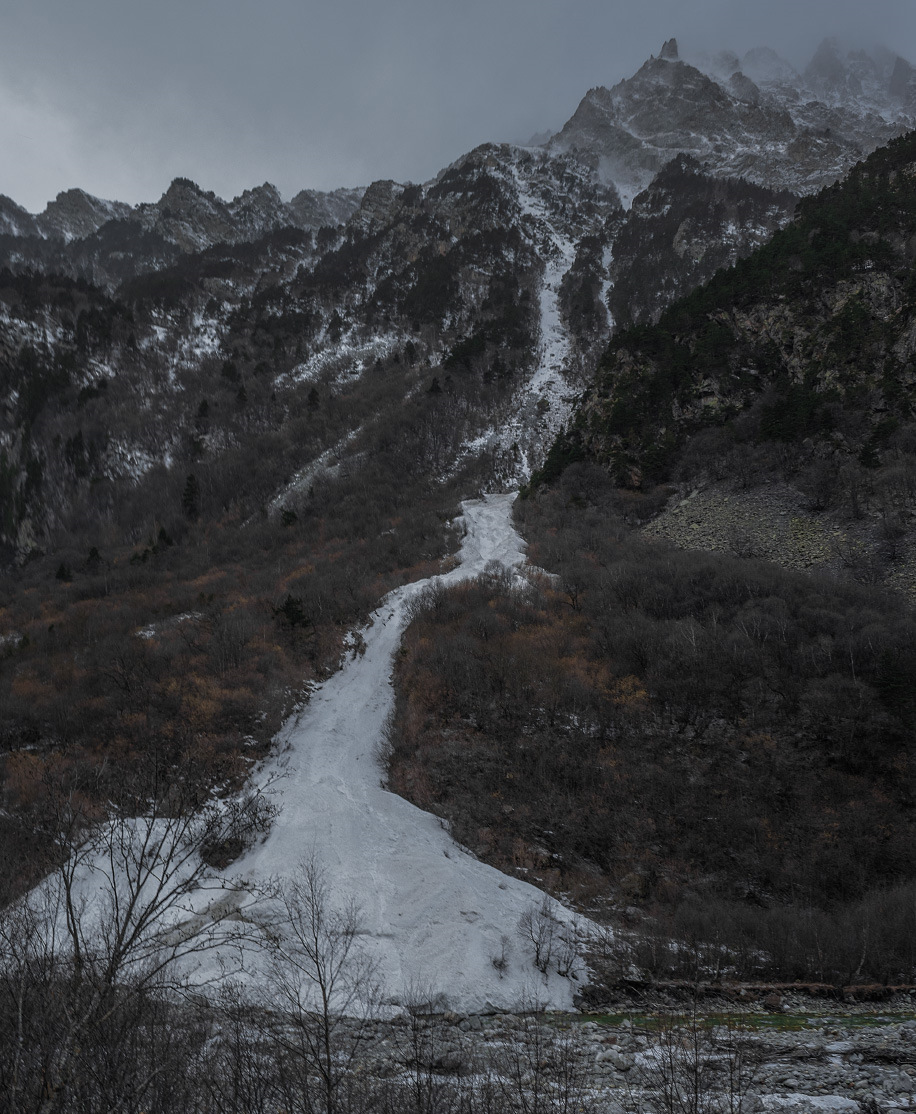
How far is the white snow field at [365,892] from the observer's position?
9.10m

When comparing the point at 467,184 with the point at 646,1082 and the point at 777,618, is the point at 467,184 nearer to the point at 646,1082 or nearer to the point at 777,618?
the point at 777,618

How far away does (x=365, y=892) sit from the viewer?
37.4 ft

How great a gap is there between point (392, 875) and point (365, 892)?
831 mm

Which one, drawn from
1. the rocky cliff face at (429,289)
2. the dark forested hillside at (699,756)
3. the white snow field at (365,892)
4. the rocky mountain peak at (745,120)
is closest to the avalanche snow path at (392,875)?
the white snow field at (365,892)

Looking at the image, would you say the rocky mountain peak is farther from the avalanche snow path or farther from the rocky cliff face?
the avalanche snow path

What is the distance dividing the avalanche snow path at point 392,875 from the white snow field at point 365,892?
0.03 metres

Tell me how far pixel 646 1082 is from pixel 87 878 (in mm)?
11599

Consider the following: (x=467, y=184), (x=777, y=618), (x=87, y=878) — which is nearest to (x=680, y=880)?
(x=777, y=618)

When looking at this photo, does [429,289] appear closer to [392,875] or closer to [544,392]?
[544,392]

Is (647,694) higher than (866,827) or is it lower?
higher

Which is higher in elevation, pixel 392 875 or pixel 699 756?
pixel 699 756

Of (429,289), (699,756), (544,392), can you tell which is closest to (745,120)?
(429,289)

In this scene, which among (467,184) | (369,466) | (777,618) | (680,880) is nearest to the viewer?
(680,880)

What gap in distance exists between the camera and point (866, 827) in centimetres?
1309
